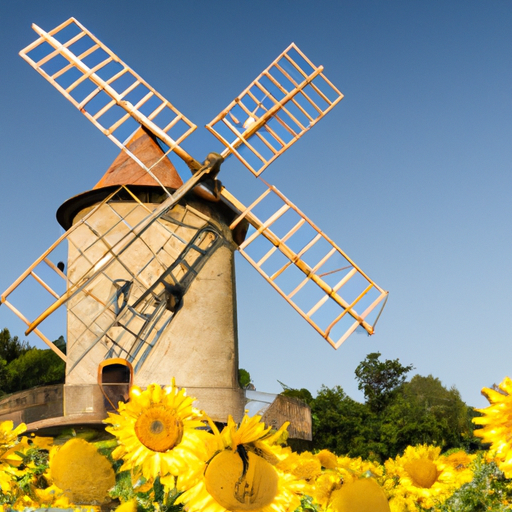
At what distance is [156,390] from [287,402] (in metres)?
10.1

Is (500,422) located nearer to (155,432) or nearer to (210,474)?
(210,474)

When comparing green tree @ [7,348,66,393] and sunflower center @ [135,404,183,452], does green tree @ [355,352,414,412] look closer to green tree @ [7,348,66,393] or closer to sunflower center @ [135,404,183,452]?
green tree @ [7,348,66,393]

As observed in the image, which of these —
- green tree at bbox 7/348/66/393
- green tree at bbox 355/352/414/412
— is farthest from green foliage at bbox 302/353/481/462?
green tree at bbox 7/348/66/393

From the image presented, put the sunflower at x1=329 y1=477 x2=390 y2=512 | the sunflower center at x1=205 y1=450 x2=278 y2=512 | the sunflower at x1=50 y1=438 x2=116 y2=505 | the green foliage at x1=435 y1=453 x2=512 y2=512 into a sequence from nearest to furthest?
the sunflower center at x1=205 y1=450 x2=278 y2=512, the sunflower at x1=329 y1=477 x2=390 y2=512, the sunflower at x1=50 y1=438 x2=116 y2=505, the green foliage at x1=435 y1=453 x2=512 y2=512

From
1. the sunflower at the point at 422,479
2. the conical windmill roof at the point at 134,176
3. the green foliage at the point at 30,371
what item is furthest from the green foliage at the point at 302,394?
the sunflower at the point at 422,479

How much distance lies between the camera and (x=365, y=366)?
189ft

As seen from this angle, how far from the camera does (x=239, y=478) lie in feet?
5.89

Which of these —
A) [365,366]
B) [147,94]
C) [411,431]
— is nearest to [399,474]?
[147,94]

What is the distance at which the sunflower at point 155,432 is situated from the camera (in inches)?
91.5

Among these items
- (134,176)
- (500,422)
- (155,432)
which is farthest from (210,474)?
(134,176)

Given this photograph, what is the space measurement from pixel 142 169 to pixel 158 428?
11390 mm

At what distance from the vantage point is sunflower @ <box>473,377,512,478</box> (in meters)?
2.19

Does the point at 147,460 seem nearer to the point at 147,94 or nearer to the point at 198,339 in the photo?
the point at 198,339

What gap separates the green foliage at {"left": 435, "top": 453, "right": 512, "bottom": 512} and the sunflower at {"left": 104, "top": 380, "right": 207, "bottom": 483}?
970mm
